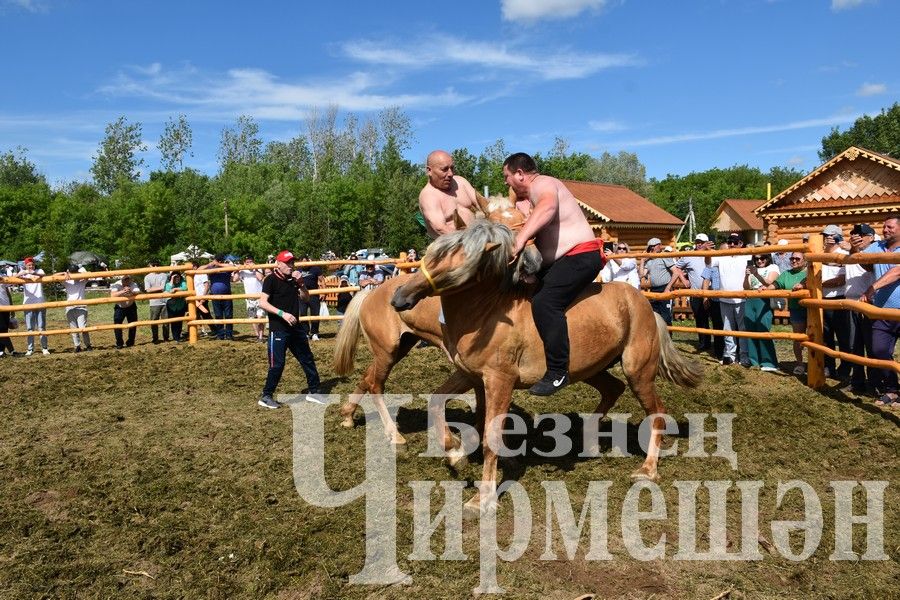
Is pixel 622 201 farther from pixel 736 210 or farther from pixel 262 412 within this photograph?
pixel 262 412

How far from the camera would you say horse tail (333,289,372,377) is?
6.45 m

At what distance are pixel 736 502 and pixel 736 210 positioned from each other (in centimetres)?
5542

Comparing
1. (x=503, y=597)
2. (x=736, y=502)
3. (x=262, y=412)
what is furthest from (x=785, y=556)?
(x=262, y=412)

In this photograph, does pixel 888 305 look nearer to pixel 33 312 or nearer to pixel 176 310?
pixel 176 310

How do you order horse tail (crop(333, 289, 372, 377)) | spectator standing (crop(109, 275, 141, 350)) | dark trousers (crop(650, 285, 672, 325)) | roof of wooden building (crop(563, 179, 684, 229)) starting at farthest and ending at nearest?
roof of wooden building (crop(563, 179, 684, 229)), spectator standing (crop(109, 275, 141, 350)), dark trousers (crop(650, 285, 672, 325)), horse tail (crop(333, 289, 372, 377))

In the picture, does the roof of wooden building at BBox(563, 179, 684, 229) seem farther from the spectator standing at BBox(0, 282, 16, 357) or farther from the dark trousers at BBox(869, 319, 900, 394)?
the dark trousers at BBox(869, 319, 900, 394)

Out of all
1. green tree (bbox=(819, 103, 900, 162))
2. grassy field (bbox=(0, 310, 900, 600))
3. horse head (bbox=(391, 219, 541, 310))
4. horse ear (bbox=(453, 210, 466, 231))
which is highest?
green tree (bbox=(819, 103, 900, 162))

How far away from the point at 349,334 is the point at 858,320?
569cm

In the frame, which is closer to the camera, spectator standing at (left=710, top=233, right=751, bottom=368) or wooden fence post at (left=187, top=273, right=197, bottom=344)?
spectator standing at (left=710, top=233, right=751, bottom=368)

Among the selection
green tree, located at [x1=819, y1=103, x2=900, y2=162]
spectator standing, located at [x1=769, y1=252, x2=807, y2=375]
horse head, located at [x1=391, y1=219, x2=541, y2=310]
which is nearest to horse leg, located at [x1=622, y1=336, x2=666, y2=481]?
horse head, located at [x1=391, y1=219, x2=541, y2=310]

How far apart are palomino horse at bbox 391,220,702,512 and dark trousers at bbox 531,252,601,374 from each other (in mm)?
80

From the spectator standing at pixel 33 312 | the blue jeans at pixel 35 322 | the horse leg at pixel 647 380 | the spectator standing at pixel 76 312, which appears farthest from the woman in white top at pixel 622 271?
the blue jeans at pixel 35 322

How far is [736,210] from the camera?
54.2 metres

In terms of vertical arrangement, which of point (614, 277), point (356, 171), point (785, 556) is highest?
point (356, 171)
